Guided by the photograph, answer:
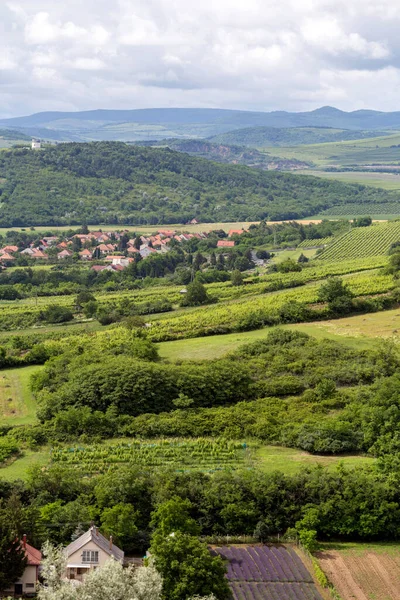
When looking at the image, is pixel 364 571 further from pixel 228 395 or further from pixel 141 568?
pixel 228 395

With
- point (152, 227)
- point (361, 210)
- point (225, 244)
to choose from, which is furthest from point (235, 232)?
point (361, 210)

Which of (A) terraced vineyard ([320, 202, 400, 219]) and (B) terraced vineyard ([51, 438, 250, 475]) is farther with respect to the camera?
(A) terraced vineyard ([320, 202, 400, 219])

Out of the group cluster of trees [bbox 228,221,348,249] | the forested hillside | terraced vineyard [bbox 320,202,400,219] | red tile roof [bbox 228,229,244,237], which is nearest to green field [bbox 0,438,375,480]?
cluster of trees [bbox 228,221,348,249]

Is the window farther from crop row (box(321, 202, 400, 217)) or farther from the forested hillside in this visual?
crop row (box(321, 202, 400, 217))

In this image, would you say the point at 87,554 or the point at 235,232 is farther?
the point at 235,232

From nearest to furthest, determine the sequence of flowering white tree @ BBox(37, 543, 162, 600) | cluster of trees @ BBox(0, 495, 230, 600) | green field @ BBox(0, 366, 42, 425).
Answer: flowering white tree @ BBox(37, 543, 162, 600) < cluster of trees @ BBox(0, 495, 230, 600) < green field @ BBox(0, 366, 42, 425)

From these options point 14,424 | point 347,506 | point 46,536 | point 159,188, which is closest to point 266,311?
point 14,424

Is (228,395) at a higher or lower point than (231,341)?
lower
